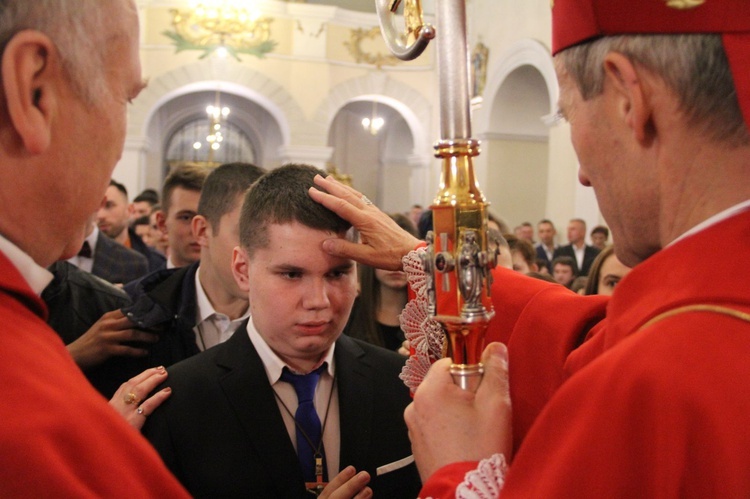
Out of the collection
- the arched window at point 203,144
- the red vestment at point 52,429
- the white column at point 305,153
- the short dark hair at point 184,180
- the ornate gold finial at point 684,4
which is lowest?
the red vestment at point 52,429

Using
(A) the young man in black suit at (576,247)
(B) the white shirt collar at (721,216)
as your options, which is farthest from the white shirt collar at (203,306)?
(A) the young man in black suit at (576,247)

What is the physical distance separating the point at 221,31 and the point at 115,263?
40.6 ft

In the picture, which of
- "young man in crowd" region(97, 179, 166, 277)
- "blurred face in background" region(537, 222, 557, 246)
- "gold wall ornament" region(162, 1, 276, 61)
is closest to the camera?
"young man in crowd" region(97, 179, 166, 277)

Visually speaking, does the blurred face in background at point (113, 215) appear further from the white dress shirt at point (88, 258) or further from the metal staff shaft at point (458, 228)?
the metal staff shaft at point (458, 228)

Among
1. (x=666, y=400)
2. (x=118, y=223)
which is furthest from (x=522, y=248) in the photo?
(x=666, y=400)

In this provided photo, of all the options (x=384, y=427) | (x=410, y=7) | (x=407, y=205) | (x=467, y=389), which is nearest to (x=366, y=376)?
(x=384, y=427)

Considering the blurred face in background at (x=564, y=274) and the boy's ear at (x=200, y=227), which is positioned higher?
the boy's ear at (x=200, y=227)

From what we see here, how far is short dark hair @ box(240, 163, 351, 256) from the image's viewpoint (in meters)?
1.94

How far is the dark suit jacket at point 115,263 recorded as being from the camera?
3.81 m

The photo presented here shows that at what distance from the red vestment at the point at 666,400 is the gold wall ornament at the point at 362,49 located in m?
15.6

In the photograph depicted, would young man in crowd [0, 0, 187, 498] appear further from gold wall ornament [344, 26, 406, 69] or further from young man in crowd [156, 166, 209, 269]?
gold wall ornament [344, 26, 406, 69]

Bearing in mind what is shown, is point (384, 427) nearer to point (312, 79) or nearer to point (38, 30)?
point (38, 30)

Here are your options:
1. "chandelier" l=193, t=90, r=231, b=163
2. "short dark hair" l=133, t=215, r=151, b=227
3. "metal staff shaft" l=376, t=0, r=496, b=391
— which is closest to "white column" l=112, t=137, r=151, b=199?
"chandelier" l=193, t=90, r=231, b=163

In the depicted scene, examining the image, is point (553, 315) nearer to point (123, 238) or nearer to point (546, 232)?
point (123, 238)
